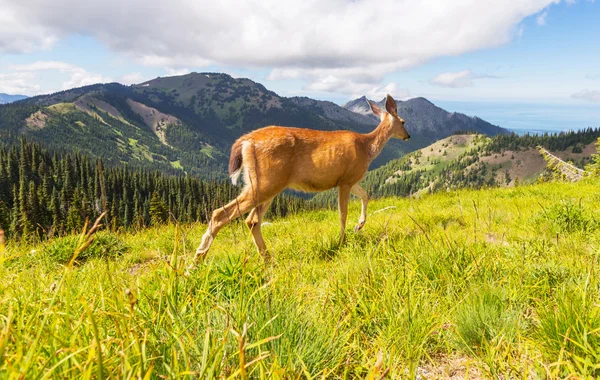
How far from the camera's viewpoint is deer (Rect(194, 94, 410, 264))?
6203 millimetres

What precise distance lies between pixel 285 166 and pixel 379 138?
3.72m

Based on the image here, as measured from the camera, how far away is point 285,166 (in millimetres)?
6605

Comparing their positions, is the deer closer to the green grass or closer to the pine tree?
the pine tree

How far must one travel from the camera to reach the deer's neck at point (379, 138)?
878 cm

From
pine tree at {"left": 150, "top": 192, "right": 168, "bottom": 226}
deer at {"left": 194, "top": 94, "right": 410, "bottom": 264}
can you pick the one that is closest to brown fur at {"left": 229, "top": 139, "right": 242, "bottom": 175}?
deer at {"left": 194, "top": 94, "right": 410, "bottom": 264}

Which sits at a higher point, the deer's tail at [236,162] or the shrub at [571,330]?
the deer's tail at [236,162]

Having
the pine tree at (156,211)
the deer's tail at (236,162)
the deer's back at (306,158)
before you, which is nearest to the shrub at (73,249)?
the pine tree at (156,211)

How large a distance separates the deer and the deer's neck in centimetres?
71

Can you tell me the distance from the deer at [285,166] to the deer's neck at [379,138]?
0.71 meters

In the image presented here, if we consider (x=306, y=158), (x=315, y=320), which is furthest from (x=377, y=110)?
(x=315, y=320)

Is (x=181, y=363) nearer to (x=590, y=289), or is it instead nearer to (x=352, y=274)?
(x=352, y=274)

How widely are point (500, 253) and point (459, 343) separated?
2.61 m

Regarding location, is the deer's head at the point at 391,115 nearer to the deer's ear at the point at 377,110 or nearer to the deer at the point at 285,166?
the deer's ear at the point at 377,110

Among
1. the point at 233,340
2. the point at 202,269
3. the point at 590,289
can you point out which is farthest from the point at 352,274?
the point at 590,289
